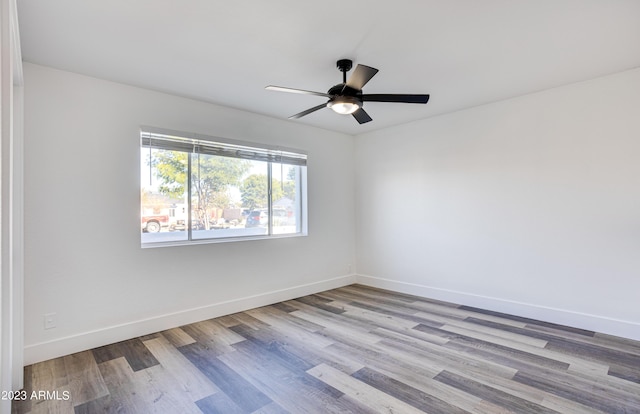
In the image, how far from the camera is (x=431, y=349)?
2.92 meters

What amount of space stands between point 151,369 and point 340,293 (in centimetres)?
282

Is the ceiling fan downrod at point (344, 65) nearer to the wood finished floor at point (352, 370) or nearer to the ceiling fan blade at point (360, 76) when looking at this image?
the ceiling fan blade at point (360, 76)

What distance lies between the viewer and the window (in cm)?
347

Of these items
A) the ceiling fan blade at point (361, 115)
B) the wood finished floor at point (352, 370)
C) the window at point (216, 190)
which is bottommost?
the wood finished floor at point (352, 370)

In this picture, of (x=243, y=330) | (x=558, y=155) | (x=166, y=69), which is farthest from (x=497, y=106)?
(x=243, y=330)

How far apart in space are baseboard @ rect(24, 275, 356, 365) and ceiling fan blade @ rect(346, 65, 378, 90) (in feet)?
9.52

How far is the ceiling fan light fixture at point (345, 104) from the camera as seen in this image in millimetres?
2651

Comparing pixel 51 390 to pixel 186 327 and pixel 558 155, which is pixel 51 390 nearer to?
pixel 186 327

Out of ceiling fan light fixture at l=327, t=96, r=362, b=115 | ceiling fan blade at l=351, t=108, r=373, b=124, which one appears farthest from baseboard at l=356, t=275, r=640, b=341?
ceiling fan light fixture at l=327, t=96, r=362, b=115

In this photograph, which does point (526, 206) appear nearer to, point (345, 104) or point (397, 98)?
point (397, 98)

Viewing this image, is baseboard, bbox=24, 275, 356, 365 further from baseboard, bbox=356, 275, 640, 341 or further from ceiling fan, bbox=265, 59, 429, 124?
ceiling fan, bbox=265, 59, 429, 124

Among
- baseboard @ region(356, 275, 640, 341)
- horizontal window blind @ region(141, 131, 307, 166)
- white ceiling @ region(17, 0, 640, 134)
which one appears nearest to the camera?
white ceiling @ region(17, 0, 640, 134)

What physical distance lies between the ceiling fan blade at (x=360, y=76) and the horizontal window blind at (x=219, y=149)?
6.63ft

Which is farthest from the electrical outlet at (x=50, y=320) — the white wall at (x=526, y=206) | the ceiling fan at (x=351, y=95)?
the white wall at (x=526, y=206)
